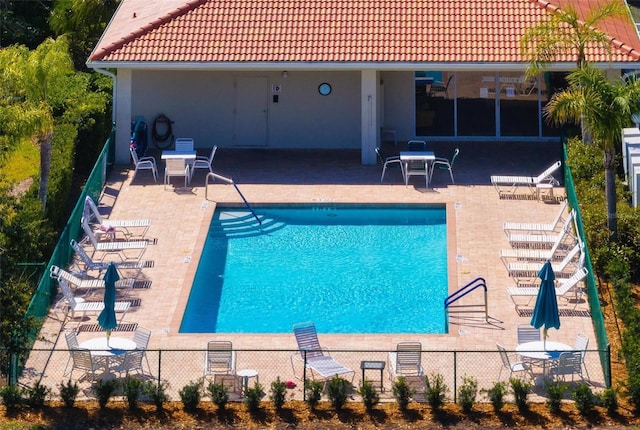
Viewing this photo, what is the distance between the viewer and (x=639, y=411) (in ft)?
76.9

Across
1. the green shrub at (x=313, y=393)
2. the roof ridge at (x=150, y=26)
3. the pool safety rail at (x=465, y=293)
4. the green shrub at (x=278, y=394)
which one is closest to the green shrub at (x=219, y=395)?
the green shrub at (x=278, y=394)

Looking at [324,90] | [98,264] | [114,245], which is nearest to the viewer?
[98,264]

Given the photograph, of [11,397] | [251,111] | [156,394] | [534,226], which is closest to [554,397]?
[156,394]

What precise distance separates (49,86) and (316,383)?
37.2 feet

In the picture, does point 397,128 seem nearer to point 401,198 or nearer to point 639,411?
point 401,198

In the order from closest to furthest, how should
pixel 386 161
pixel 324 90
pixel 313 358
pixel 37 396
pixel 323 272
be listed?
pixel 37 396, pixel 313 358, pixel 323 272, pixel 386 161, pixel 324 90

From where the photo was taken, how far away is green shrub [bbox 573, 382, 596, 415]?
2338cm

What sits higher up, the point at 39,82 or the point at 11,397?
the point at 39,82

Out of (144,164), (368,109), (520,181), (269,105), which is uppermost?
(269,105)

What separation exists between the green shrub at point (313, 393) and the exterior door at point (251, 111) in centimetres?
1518

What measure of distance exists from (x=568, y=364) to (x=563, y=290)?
11.6ft

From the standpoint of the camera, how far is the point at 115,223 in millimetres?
30812

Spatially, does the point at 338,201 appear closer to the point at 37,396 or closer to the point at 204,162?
the point at 204,162

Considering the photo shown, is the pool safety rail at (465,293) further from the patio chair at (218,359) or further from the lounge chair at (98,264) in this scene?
the lounge chair at (98,264)
